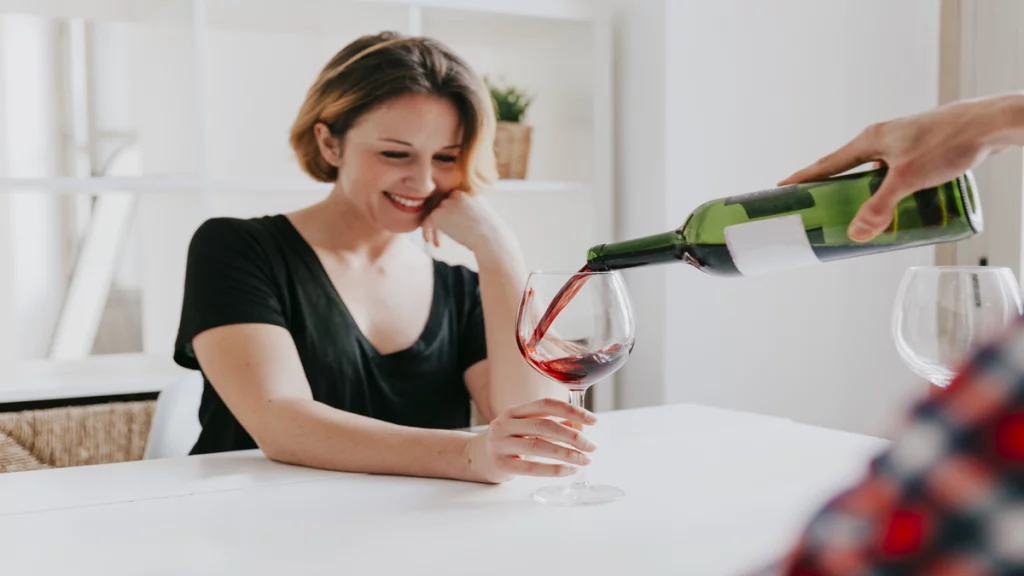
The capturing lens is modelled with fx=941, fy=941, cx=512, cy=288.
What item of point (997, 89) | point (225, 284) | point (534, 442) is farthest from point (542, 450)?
point (997, 89)

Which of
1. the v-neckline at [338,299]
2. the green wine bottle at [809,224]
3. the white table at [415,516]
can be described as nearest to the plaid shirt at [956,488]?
the white table at [415,516]

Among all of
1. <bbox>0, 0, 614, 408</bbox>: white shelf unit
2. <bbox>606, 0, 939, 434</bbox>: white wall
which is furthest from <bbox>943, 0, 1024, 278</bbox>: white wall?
<bbox>0, 0, 614, 408</bbox>: white shelf unit

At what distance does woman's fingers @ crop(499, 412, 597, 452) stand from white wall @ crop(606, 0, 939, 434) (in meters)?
1.58

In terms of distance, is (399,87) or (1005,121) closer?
(1005,121)

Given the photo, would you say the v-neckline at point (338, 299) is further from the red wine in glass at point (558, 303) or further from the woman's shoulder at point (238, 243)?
the red wine in glass at point (558, 303)

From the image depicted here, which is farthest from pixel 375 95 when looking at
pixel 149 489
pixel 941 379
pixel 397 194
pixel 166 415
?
pixel 941 379

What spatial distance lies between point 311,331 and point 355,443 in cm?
48

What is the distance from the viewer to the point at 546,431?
935 mm

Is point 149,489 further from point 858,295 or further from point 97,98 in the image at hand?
point 858,295

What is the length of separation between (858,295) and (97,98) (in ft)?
7.03

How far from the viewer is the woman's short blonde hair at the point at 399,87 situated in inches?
62.5

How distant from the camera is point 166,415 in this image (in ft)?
5.38

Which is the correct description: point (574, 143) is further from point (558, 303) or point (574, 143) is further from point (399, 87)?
point (558, 303)

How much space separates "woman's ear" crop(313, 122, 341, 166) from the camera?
1.68 metres
